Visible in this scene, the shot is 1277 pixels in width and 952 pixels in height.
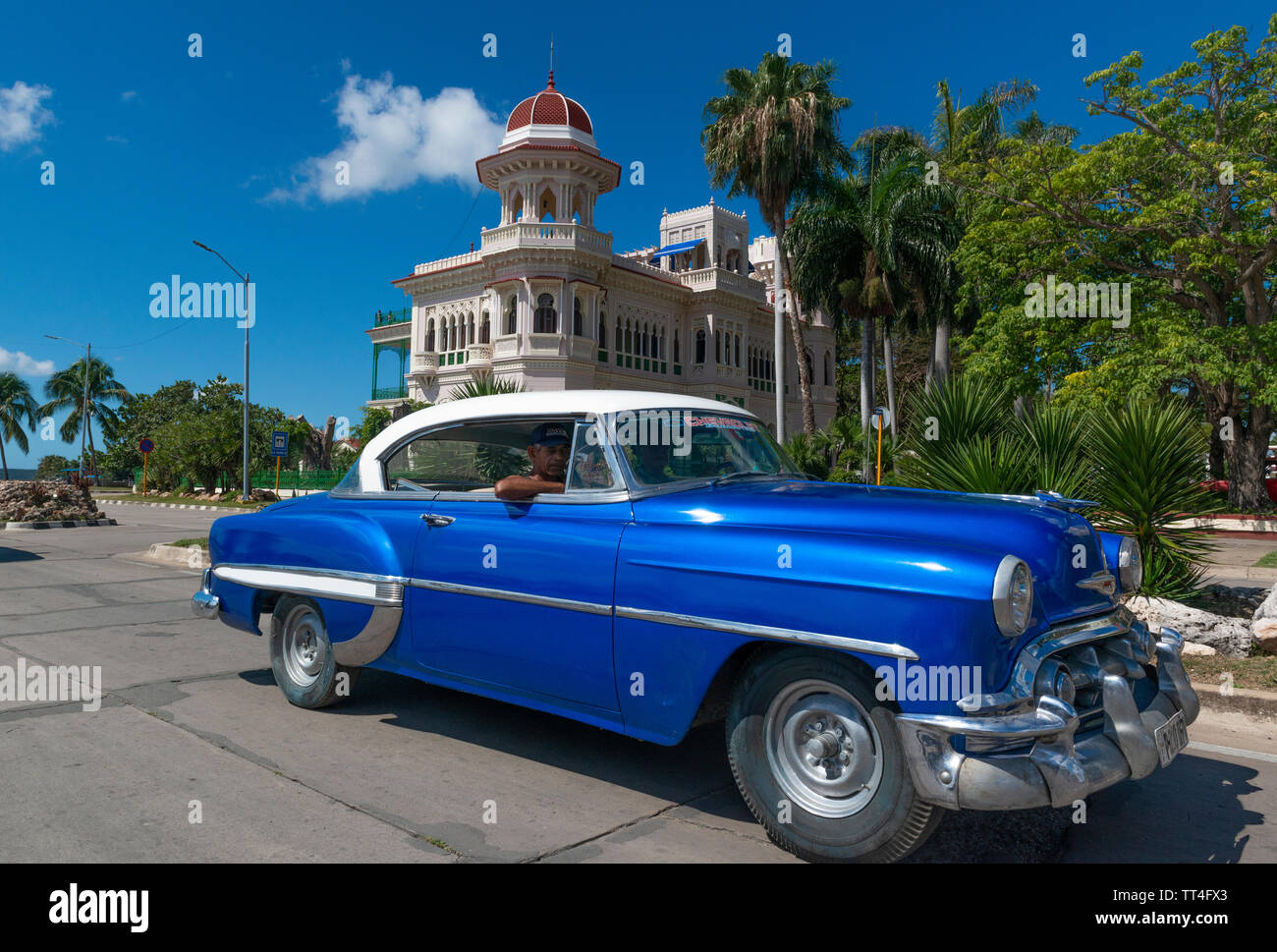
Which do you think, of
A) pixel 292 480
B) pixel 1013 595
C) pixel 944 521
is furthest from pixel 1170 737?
pixel 292 480

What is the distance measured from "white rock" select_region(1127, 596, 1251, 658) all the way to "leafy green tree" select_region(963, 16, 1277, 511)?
17694 mm

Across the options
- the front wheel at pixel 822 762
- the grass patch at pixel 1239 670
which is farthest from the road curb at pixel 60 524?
the grass patch at pixel 1239 670

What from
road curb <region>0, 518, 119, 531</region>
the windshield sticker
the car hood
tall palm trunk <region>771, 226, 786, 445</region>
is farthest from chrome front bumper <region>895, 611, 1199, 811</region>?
tall palm trunk <region>771, 226, 786, 445</region>

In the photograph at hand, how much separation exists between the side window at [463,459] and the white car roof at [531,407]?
0.07 m

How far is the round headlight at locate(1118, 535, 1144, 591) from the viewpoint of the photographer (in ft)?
11.8

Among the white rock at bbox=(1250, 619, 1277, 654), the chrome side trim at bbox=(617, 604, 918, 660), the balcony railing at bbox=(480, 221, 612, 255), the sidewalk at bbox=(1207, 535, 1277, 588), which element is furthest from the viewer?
the balcony railing at bbox=(480, 221, 612, 255)

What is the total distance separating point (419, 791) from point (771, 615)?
6.04ft

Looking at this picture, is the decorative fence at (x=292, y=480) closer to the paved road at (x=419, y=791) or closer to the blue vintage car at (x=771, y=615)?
the paved road at (x=419, y=791)

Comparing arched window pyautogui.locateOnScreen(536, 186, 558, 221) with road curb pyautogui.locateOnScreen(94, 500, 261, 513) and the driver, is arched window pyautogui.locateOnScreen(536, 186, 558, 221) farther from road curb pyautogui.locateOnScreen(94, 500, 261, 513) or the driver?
the driver

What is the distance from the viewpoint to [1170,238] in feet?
75.1

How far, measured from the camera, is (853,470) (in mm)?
23266

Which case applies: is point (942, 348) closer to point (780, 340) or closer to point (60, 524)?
point (780, 340)

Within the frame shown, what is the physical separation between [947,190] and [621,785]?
96.3 ft
